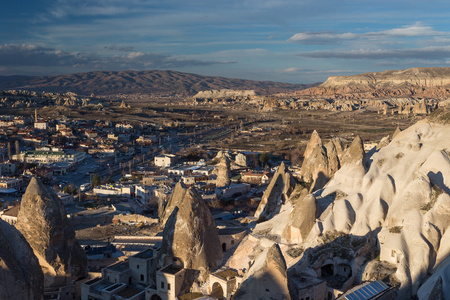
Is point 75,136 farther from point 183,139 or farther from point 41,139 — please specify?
point 183,139

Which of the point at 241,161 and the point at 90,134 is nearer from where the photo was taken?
the point at 241,161

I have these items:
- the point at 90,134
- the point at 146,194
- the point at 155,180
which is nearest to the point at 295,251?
the point at 146,194

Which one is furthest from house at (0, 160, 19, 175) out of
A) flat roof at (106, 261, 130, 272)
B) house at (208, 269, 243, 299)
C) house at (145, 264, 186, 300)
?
house at (208, 269, 243, 299)

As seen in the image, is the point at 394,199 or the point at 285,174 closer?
the point at 394,199

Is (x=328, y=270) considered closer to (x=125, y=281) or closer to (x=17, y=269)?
(x=125, y=281)

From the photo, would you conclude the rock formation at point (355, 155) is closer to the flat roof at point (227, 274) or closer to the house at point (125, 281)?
the flat roof at point (227, 274)

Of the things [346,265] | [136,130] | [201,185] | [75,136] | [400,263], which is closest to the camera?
[400,263]

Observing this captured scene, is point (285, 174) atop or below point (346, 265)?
atop

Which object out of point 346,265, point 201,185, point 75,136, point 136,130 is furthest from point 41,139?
point 346,265
